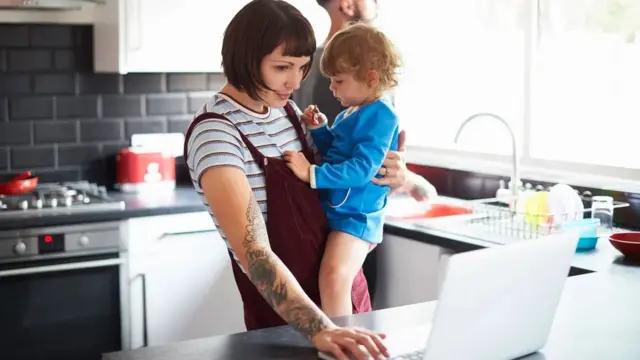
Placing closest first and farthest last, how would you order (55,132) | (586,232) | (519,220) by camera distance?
(586,232) → (519,220) → (55,132)

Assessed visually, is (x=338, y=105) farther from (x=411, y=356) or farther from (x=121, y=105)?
(x=411, y=356)

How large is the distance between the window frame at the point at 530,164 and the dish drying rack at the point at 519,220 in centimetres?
13

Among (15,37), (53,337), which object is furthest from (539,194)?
(15,37)

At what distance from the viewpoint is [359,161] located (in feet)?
8.18

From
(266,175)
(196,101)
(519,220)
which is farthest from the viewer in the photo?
(196,101)

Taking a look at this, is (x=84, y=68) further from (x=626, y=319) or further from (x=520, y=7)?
(x=626, y=319)

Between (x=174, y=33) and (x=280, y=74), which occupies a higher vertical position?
(x=174, y=33)

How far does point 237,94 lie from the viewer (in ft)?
6.84

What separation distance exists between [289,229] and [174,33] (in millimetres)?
2074

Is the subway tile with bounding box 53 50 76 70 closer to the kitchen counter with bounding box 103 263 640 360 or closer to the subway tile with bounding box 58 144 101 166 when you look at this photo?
the subway tile with bounding box 58 144 101 166

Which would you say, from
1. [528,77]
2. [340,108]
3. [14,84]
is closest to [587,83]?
[528,77]

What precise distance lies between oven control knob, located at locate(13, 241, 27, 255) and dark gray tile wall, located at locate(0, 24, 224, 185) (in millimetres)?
700

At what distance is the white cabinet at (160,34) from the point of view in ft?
13.0

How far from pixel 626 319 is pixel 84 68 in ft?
9.49
